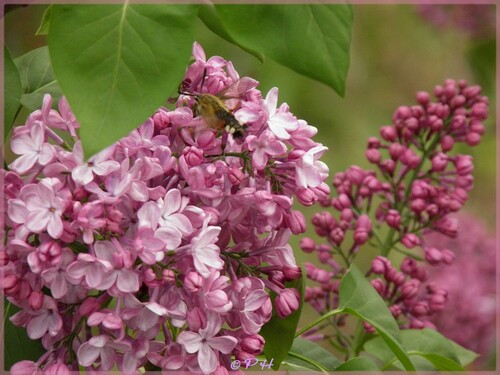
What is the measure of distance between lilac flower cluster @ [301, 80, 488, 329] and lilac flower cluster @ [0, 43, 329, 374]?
351 mm

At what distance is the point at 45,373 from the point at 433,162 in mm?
577

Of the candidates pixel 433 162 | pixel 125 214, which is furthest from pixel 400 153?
pixel 125 214

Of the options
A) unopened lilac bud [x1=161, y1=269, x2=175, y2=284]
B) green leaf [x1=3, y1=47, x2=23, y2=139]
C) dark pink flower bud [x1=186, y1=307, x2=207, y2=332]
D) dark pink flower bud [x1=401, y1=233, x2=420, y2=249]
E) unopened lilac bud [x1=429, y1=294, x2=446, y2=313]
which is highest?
green leaf [x1=3, y1=47, x2=23, y2=139]

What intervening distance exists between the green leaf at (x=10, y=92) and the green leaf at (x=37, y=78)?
67 millimetres

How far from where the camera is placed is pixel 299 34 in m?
0.55

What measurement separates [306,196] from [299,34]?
14 cm

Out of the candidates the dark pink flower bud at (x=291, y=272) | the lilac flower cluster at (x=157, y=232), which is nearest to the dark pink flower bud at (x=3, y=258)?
the lilac flower cluster at (x=157, y=232)

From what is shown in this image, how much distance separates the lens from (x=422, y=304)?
1.02 m

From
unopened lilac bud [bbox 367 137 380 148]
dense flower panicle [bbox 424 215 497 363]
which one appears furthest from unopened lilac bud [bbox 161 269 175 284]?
dense flower panicle [bbox 424 215 497 363]

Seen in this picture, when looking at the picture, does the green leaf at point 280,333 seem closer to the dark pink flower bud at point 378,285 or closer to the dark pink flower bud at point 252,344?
the dark pink flower bud at point 252,344

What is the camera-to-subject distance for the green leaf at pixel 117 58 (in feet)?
1.77

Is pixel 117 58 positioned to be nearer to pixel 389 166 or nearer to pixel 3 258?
pixel 3 258

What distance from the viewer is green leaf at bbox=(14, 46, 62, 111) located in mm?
729

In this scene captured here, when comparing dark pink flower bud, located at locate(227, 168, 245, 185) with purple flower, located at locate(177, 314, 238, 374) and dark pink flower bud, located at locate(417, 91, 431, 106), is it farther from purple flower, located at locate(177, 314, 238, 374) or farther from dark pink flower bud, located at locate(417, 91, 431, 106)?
dark pink flower bud, located at locate(417, 91, 431, 106)
